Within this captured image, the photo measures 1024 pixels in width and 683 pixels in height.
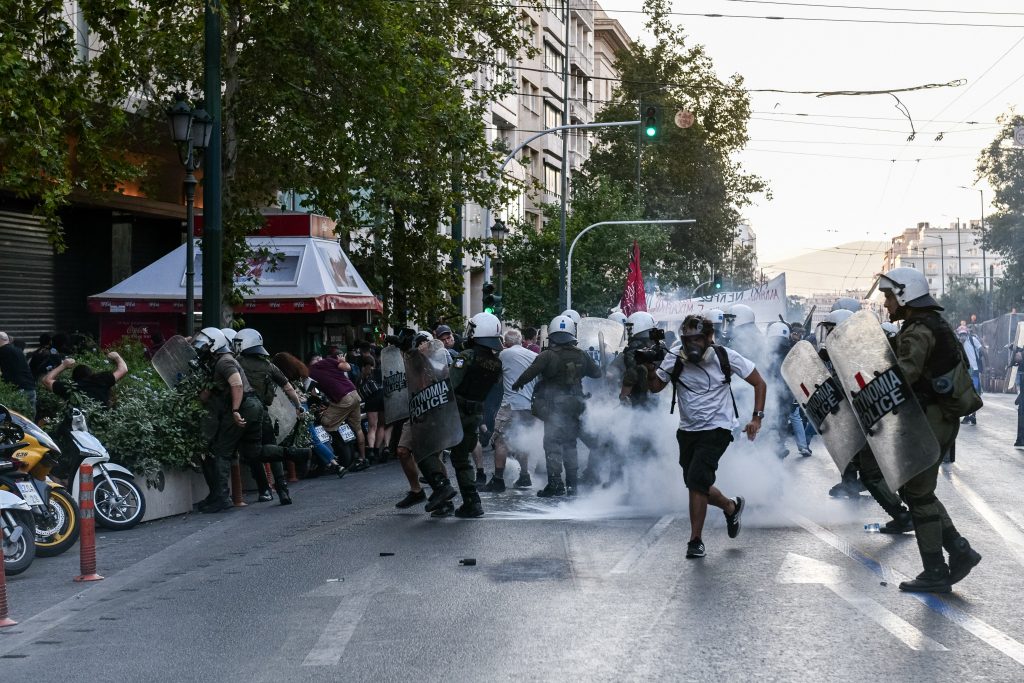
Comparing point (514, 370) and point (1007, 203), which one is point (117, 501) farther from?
point (1007, 203)

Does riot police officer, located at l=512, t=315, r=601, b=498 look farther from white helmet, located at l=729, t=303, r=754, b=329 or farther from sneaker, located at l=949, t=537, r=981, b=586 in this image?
sneaker, located at l=949, t=537, r=981, b=586

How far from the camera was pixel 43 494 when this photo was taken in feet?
32.4

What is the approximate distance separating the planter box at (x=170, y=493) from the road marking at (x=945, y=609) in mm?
5802

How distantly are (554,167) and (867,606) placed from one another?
193 ft

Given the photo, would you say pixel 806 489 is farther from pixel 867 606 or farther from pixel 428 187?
pixel 428 187

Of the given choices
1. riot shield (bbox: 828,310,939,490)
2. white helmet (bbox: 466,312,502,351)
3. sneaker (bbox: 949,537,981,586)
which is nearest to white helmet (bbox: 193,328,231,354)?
white helmet (bbox: 466,312,502,351)

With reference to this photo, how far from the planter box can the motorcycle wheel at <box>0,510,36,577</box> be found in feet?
8.43

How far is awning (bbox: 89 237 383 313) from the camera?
948 inches

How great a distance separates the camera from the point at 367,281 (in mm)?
28516

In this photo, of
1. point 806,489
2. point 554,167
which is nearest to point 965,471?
point 806,489

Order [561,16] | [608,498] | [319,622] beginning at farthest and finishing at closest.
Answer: [561,16] < [608,498] < [319,622]

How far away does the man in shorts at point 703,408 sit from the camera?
9359 mm

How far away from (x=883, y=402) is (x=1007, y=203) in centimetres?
6316

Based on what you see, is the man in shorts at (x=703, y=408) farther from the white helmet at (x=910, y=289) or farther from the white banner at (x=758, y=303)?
the white banner at (x=758, y=303)
